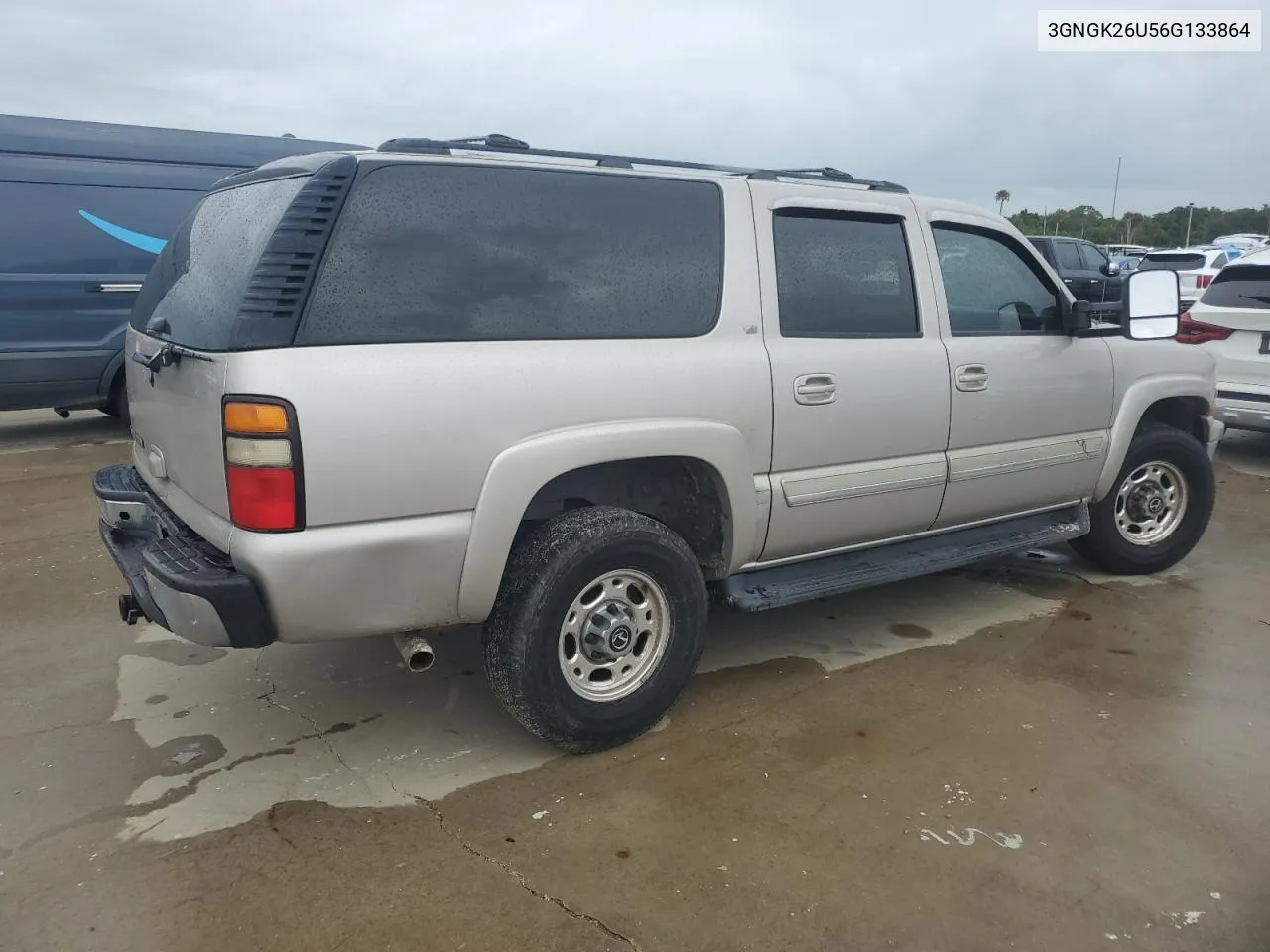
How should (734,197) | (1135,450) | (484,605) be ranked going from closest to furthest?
(484,605)
(734,197)
(1135,450)

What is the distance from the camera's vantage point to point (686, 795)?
3.09 meters

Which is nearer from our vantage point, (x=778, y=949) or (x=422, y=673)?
(x=778, y=949)

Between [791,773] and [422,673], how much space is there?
1556mm

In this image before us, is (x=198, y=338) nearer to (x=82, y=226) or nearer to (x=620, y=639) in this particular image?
(x=620, y=639)

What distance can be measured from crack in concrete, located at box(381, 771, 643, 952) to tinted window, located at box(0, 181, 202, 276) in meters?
6.51

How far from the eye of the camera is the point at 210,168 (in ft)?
28.8

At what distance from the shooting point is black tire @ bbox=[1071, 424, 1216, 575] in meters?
4.93

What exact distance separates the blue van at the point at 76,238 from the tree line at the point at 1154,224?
166 ft

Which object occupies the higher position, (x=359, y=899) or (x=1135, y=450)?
(x=1135, y=450)

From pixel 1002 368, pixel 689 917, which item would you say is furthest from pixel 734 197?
pixel 689 917

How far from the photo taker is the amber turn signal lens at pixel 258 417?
8.56 feet

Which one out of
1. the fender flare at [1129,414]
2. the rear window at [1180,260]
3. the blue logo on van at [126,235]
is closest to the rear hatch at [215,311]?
the fender flare at [1129,414]

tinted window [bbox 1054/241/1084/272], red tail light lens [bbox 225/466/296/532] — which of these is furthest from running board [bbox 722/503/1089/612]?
tinted window [bbox 1054/241/1084/272]

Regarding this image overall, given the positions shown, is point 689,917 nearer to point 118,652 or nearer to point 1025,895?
point 1025,895
